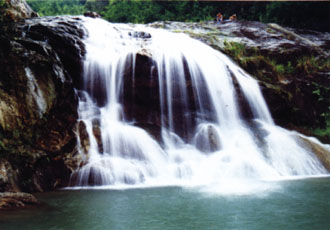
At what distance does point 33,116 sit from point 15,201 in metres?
2.64

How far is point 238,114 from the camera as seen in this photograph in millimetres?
11359

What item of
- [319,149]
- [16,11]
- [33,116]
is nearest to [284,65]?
[319,149]

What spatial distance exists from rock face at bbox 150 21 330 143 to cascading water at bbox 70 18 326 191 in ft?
2.29

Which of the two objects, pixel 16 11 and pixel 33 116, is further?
pixel 16 11

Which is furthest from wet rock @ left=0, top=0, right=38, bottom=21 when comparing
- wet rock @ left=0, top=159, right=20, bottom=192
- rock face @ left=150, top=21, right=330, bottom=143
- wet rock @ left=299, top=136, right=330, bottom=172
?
wet rock @ left=299, top=136, right=330, bottom=172

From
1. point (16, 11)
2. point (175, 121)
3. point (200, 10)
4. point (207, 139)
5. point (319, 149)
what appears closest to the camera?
point (319, 149)

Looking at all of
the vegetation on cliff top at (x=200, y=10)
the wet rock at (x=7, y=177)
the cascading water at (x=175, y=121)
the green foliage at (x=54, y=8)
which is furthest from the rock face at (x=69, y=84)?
the green foliage at (x=54, y=8)

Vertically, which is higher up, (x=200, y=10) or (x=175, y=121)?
(x=200, y=10)

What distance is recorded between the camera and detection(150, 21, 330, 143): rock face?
12240 mm

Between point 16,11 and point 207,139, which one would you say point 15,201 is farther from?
point 16,11

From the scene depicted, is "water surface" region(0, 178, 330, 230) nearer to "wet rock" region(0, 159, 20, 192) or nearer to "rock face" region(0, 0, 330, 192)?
"wet rock" region(0, 159, 20, 192)

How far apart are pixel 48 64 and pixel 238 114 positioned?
18.8 ft

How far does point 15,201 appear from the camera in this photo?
18.4 ft

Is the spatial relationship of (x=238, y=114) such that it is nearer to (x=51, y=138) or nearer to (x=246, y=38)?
(x=246, y=38)
